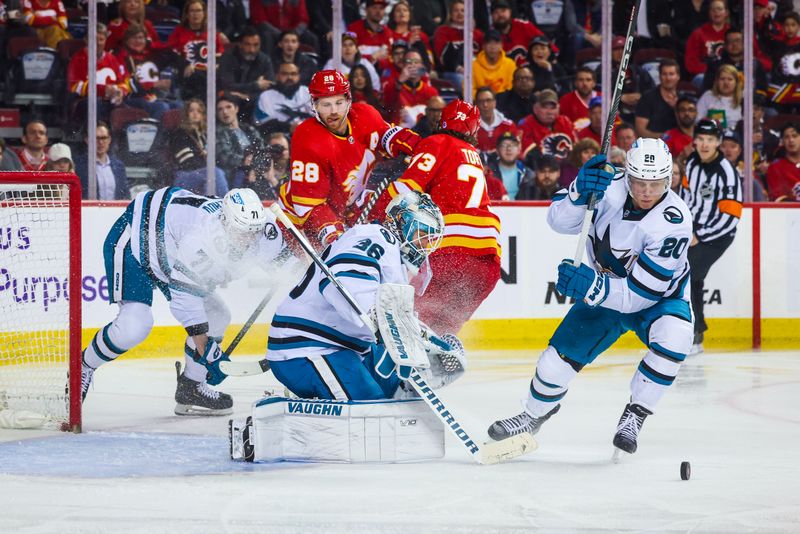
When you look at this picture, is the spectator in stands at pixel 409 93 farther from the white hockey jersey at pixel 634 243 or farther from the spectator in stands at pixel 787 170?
the white hockey jersey at pixel 634 243

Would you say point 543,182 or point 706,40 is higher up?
point 706,40

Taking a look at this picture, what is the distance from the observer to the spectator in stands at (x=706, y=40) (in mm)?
7691

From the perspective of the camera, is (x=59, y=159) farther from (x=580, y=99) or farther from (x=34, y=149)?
(x=580, y=99)

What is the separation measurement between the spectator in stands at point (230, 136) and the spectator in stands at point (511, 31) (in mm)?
1711

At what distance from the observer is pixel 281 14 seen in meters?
7.30

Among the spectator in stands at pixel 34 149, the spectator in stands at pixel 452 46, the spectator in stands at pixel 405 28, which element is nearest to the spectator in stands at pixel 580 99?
the spectator in stands at pixel 452 46

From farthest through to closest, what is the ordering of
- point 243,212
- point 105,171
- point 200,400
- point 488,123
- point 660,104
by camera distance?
point 660,104
point 488,123
point 105,171
point 200,400
point 243,212

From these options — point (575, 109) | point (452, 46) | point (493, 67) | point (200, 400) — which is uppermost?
point (452, 46)

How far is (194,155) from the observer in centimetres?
679

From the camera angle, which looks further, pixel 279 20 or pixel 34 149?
pixel 279 20

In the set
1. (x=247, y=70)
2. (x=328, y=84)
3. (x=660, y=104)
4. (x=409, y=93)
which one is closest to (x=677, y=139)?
(x=660, y=104)

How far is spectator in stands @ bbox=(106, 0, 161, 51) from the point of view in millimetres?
6789

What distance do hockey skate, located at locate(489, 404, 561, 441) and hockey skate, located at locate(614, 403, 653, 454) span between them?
30cm

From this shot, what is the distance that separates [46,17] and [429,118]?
6.90 feet
